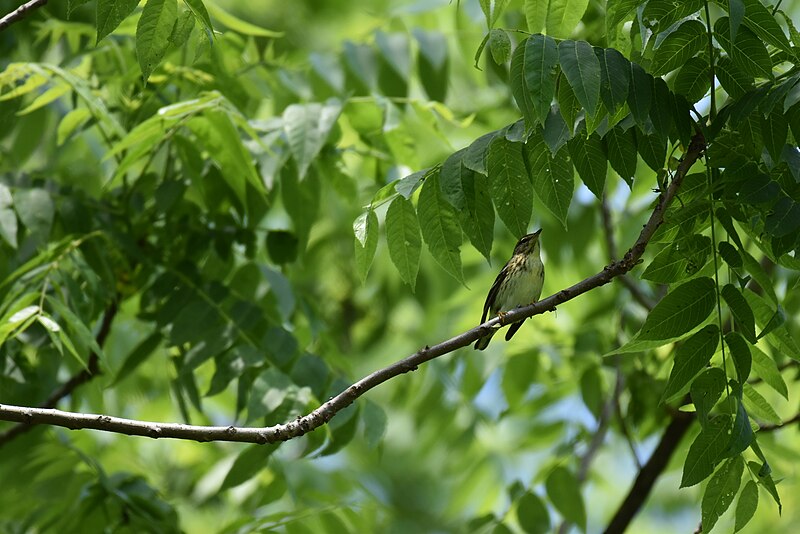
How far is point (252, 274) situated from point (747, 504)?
2.84 m

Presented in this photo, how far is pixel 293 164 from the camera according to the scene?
16.7 feet

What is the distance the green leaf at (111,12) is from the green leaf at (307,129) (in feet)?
5.09

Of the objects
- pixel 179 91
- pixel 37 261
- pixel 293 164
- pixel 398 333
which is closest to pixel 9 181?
pixel 37 261

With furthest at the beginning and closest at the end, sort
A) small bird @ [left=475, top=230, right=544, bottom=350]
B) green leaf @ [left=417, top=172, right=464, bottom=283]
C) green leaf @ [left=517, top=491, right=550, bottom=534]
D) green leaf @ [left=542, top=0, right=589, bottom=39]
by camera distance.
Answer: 1. green leaf @ [left=517, top=491, right=550, bottom=534]
2. small bird @ [left=475, top=230, right=544, bottom=350]
3. green leaf @ [left=542, top=0, right=589, bottom=39]
4. green leaf @ [left=417, top=172, right=464, bottom=283]

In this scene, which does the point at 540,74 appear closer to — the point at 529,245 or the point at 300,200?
the point at 300,200

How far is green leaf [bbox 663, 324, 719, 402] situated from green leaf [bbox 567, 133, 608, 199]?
0.59 metres

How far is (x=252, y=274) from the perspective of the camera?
16.8ft

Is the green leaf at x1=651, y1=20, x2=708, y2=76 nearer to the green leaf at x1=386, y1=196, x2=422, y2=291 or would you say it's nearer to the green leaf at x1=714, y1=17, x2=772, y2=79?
the green leaf at x1=714, y1=17, x2=772, y2=79

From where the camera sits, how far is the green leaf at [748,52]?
3033mm

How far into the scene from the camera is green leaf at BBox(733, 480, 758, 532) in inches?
125

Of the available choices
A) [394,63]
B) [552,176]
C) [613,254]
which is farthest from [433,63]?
[552,176]

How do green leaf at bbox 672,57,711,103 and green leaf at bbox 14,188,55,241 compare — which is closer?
green leaf at bbox 672,57,711,103

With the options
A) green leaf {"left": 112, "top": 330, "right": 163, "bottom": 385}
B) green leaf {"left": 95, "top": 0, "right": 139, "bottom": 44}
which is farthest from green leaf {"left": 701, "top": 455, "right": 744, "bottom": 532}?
green leaf {"left": 112, "top": 330, "right": 163, "bottom": 385}

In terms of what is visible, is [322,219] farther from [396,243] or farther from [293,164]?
[396,243]
